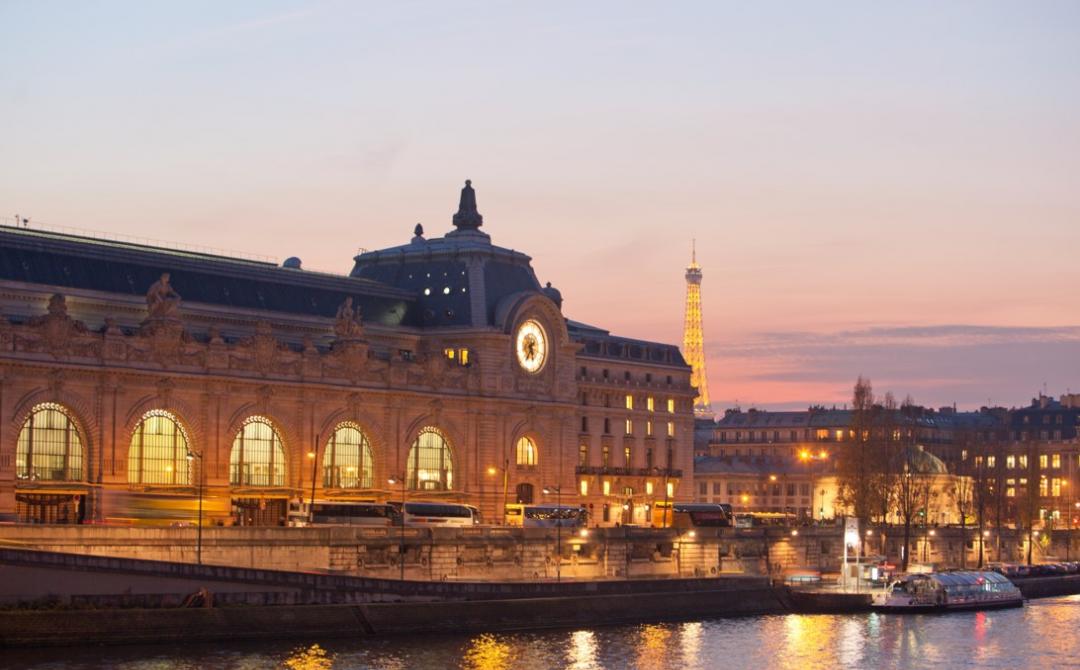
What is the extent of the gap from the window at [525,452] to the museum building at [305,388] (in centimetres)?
30

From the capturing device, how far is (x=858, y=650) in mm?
108812

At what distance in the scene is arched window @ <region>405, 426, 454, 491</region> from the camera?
153m

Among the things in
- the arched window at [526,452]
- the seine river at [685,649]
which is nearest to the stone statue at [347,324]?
the arched window at [526,452]

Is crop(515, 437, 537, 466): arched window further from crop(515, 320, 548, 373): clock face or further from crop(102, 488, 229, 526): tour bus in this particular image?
crop(102, 488, 229, 526): tour bus

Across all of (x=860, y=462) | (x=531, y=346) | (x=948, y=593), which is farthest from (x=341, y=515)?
(x=860, y=462)

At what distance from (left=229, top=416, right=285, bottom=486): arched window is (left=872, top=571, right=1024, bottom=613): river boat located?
42.3 m

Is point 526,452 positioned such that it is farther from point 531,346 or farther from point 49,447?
point 49,447

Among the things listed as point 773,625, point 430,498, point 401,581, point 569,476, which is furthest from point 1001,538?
point 401,581

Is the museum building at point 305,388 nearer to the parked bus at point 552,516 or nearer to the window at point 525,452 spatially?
the window at point 525,452

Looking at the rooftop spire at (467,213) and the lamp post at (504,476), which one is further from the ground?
the rooftop spire at (467,213)

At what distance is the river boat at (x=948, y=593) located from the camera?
133m

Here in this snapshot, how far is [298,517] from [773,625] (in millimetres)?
30218

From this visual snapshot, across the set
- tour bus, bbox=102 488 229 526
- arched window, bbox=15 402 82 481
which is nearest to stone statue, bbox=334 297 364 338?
tour bus, bbox=102 488 229 526

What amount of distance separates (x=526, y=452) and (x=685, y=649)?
58.5 metres
